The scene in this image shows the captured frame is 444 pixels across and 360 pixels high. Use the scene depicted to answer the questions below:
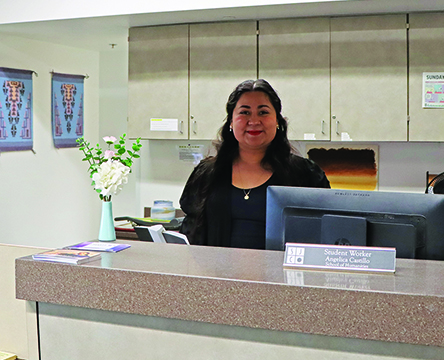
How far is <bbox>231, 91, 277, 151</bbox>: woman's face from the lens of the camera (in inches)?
99.6

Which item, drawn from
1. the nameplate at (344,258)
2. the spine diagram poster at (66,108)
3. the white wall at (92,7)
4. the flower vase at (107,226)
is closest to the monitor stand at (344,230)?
the nameplate at (344,258)

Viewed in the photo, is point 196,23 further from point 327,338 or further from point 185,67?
point 327,338

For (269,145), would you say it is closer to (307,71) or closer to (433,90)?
(307,71)

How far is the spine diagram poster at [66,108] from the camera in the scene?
4.51 meters

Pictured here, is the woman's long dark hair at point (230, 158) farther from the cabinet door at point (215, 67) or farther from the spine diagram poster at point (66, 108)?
the spine diagram poster at point (66, 108)

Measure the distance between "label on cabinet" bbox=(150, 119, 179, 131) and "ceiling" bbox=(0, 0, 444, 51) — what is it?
665mm

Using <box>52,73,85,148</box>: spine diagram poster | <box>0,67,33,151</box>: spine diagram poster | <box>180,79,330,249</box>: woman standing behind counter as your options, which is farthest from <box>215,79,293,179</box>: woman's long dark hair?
<box>52,73,85,148</box>: spine diagram poster

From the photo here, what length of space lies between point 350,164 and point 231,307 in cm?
261

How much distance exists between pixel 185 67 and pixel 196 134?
465 mm

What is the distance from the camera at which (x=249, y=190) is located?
245 cm

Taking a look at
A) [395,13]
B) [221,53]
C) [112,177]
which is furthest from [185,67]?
[112,177]

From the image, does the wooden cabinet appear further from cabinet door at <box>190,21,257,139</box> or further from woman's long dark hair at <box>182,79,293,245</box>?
woman's long dark hair at <box>182,79,293,245</box>

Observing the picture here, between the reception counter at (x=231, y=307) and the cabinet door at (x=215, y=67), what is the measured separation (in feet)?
7.07

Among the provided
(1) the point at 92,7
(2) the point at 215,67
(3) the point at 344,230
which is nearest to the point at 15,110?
(1) the point at 92,7
